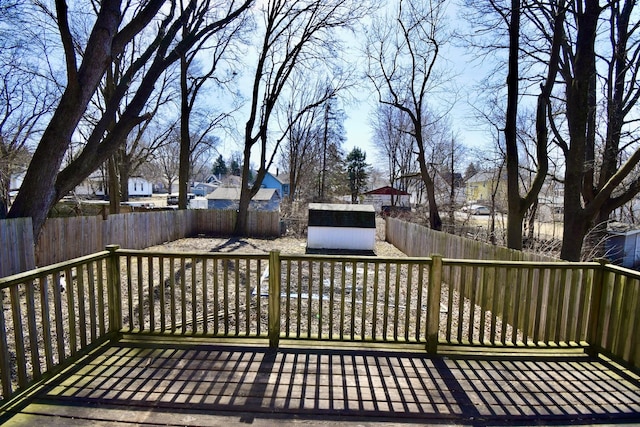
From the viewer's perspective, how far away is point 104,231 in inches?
400

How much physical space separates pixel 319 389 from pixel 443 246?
721 centimetres

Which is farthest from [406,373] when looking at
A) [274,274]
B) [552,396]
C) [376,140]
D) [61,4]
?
[376,140]

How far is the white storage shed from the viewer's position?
13867 mm

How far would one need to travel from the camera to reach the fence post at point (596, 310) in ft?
11.4

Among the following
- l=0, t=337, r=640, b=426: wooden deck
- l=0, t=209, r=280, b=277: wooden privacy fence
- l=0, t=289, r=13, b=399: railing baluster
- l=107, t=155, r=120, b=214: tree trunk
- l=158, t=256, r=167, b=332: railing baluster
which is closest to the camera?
l=0, t=289, r=13, b=399: railing baluster

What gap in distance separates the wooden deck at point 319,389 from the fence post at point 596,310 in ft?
0.46

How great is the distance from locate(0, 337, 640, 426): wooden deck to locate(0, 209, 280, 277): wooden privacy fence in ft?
13.0

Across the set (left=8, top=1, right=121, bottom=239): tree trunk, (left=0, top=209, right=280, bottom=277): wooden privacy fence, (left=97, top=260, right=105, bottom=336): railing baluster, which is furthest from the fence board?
(left=97, top=260, right=105, bottom=336): railing baluster

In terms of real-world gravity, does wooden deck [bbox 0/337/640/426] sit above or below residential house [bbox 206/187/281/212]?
below

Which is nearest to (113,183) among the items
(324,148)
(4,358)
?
(4,358)

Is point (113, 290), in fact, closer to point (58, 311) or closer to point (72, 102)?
point (58, 311)

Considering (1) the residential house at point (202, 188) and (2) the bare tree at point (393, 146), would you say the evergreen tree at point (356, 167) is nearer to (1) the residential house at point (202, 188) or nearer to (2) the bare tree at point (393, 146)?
(2) the bare tree at point (393, 146)

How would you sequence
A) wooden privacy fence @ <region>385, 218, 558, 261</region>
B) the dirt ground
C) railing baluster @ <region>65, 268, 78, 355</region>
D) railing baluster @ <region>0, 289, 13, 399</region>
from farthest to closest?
the dirt ground, wooden privacy fence @ <region>385, 218, 558, 261</region>, railing baluster @ <region>65, 268, 78, 355</region>, railing baluster @ <region>0, 289, 13, 399</region>

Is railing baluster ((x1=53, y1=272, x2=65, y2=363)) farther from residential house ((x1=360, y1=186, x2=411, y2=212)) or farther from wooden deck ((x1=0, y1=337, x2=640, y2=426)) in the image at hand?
residential house ((x1=360, y1=186, x2=411, y2=212))
